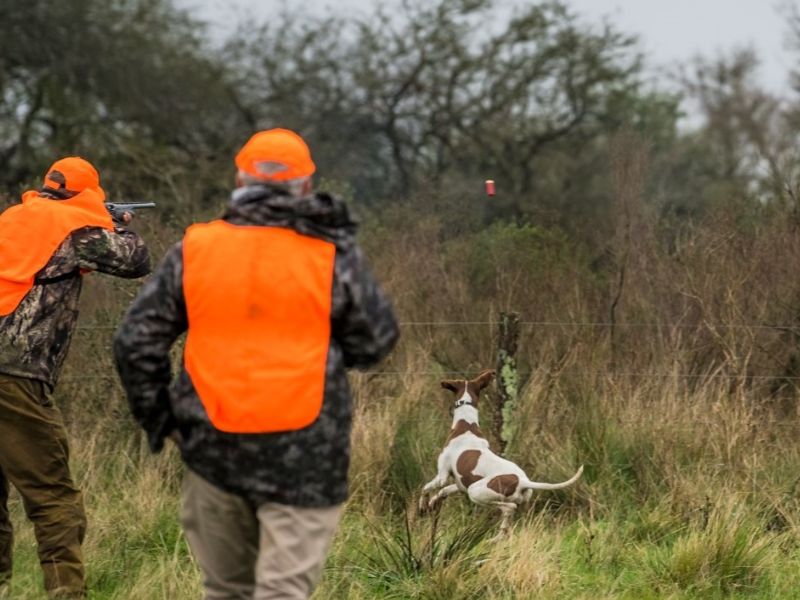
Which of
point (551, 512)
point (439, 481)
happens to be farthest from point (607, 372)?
point (439, 481)

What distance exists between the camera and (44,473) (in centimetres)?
471

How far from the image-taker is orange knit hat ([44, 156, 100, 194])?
4824mm

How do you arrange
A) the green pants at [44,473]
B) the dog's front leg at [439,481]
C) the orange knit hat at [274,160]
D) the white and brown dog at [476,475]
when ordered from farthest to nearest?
the dog's front leg at [439,481] < the white and brown dog at [476,475] < the green pants at [44,473] < the orange knit hat at [274,160]

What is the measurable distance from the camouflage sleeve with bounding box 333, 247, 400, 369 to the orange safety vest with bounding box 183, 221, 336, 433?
0.05 metres

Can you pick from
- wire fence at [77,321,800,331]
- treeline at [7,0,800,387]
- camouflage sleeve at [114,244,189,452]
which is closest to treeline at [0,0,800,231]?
treeline at [7,0,800,387]

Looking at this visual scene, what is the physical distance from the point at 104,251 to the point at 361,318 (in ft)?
5.77

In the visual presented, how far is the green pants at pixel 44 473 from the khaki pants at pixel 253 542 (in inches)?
56.1

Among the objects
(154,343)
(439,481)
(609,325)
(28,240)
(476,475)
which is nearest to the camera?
(154,343)

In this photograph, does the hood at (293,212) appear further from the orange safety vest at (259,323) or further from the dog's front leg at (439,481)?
the dog's front leg at (439,481)

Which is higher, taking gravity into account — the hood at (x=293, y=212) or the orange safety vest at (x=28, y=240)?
the hood at (x=293, y=212)

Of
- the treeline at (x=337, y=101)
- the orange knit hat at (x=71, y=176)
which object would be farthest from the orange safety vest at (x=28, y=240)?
the treeline at (x=337, y=101)

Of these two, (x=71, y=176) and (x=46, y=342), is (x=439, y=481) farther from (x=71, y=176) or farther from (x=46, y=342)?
(x=71, y=176)

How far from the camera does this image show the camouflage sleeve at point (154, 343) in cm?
332

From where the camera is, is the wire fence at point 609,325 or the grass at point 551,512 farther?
the wire fence at point 609,325
